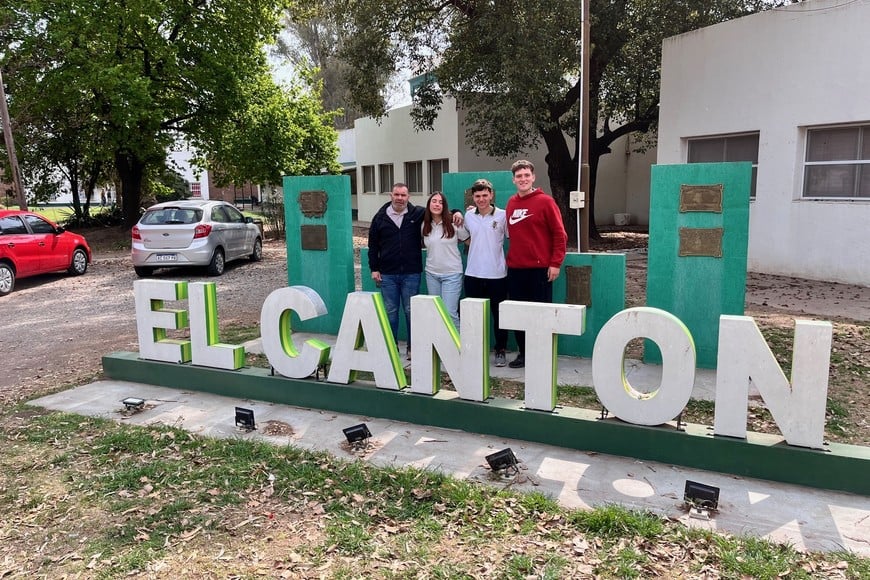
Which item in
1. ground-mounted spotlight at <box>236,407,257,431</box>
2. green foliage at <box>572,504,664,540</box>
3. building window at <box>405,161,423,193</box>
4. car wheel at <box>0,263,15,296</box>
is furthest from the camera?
building window at <box>405,161,423,193</box>

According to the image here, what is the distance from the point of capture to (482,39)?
Answer: 513 inches

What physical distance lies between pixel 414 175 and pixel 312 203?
15.7 metres

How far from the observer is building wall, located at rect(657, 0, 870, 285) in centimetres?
973

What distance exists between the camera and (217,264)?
12508 millimetres

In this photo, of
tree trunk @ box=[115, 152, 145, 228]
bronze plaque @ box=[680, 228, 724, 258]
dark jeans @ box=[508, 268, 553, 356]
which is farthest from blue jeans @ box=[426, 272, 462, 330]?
tree trunk @ box=[115, 152, 145, 228]

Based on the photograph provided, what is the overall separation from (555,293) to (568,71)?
933 centimetres

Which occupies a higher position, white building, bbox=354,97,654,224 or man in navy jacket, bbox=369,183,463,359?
white building, bbox=354,97,654,224

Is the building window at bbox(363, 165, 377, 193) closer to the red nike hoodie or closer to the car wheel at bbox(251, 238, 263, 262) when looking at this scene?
the car wheel at bbox(251, 238, 263, 262)

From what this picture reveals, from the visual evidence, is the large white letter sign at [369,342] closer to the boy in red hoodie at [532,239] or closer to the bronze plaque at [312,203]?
the boy in red hoodie at [532,239]

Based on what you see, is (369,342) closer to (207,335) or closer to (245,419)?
(245,419)

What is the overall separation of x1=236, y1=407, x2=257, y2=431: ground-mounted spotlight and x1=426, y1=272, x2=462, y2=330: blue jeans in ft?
6.68

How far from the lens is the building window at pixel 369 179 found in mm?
25614

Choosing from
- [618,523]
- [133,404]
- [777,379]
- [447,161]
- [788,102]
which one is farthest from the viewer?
[447,161]

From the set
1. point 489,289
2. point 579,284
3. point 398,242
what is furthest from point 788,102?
point 398,242
